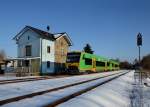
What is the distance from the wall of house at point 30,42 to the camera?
159 ft

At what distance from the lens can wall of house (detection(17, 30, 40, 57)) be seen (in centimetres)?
4850

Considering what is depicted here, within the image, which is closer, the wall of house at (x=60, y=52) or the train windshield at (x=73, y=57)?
the train windshield at (x=73, y=57)

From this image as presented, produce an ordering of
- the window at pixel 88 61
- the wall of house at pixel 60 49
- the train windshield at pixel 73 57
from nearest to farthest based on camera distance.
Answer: the train windshield at pixel 73 57 < the window at pixel 88 61 < the wall of house at pixel 60 49

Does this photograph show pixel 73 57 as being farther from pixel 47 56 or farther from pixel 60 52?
pixel 60 52

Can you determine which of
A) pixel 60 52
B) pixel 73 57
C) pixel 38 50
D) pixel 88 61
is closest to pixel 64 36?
pixel 60 52

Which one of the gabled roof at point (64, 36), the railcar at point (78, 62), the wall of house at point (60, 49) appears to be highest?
the gabled roof at point (64, 36)

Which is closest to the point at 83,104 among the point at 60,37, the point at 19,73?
the point at 19,73

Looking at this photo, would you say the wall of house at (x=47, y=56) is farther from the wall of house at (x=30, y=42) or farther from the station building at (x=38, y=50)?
the wall of house at (x=30, y=42)

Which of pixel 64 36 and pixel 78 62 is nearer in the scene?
pixel 78 62

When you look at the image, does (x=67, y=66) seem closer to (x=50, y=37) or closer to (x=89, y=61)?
(x=89, y=61)

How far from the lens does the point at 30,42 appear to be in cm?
4956

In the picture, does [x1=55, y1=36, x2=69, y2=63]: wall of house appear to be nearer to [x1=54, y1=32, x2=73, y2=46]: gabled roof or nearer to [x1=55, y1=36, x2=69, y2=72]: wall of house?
[x1=55, y1=36, x2=69, y2=72]: wall of house

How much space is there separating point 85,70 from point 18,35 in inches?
526

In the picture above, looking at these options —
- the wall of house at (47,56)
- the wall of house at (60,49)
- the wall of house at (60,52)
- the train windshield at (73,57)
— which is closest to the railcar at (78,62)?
the train windshield at (73,57)
